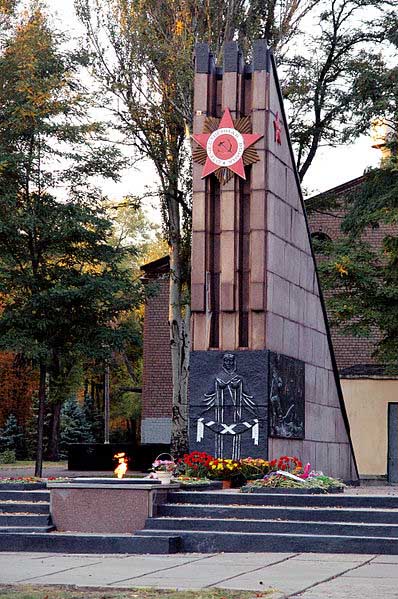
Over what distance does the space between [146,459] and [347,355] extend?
23.3 feet

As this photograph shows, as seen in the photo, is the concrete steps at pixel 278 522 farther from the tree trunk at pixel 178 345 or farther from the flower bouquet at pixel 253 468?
the tree trunk at pixel 178 345

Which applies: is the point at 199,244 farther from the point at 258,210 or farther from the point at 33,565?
Result: the point at 33,565

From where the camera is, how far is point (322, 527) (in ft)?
46.4

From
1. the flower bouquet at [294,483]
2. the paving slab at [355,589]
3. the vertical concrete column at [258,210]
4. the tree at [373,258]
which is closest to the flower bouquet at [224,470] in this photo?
the flower bouquet at [294,483]

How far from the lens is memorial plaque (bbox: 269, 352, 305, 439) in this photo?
19.2m

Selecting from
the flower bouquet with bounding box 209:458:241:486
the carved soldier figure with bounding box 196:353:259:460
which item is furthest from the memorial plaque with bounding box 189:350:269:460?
the flower bouquet with bounding box 209:458:241:486

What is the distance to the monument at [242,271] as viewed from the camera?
19125 millimetres

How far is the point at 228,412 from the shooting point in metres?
19.1

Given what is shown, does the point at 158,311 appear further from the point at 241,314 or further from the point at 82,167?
the point at 241,314

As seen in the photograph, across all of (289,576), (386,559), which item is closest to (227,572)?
(289,576)

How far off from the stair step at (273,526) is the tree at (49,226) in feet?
45.6

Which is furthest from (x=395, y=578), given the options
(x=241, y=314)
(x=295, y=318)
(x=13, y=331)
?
(x=13, y=331)

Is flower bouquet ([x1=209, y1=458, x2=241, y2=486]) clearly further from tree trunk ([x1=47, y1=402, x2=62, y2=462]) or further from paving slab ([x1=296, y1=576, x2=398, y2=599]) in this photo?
tree trunk ([x1=47, y1=402, x2=62, y2=462])

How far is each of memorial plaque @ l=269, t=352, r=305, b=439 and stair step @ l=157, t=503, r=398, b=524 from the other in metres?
4.05
